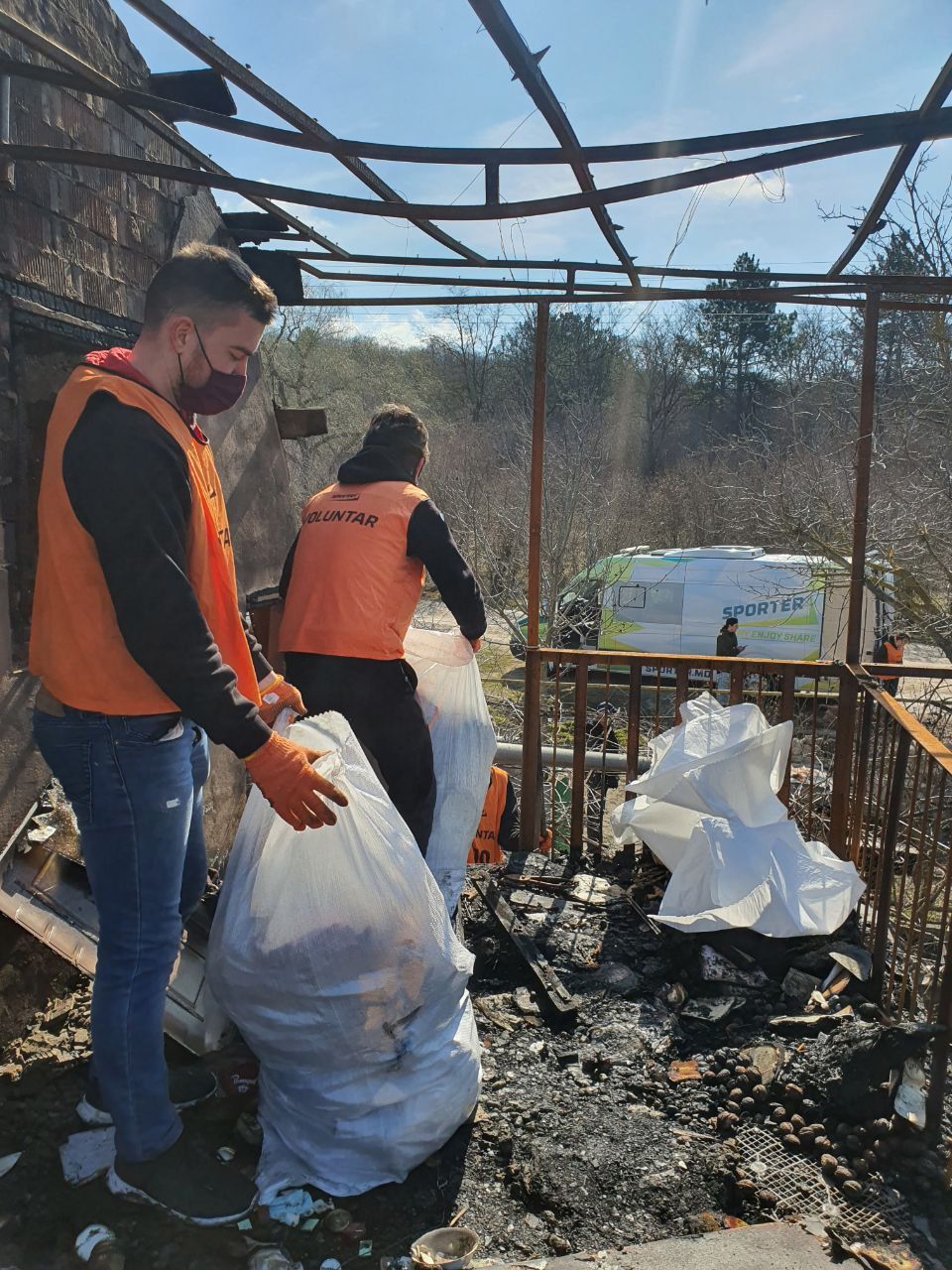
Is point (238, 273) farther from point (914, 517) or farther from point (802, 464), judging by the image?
point (802, 464)

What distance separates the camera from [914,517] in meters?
9.20

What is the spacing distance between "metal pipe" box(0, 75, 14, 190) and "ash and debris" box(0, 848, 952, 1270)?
2.04 metres

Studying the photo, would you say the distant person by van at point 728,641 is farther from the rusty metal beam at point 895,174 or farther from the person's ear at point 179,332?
the person's ear at point 179,332

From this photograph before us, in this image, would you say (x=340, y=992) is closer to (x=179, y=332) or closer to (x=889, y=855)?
(x=179, y=332)

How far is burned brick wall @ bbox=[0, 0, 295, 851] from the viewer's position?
2393mm

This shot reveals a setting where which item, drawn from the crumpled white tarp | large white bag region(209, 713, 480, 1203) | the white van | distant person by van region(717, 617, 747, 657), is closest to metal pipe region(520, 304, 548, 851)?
the crumpled white tarp

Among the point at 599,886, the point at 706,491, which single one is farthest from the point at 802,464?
the point at 599,886

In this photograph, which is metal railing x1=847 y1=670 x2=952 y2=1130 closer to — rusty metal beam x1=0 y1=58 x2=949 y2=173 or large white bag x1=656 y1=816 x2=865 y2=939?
large white bag x1=656 y1=816 x2=865 y2=939

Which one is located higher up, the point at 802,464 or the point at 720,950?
the point at 802,464

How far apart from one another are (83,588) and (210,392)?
508mm

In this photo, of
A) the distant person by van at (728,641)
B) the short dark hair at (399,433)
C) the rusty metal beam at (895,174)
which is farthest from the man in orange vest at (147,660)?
the distant person by van at (728,641)

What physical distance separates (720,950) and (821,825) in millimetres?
1888

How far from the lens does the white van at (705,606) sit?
1307 centimetres

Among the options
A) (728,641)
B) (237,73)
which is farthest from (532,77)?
(728,641)
